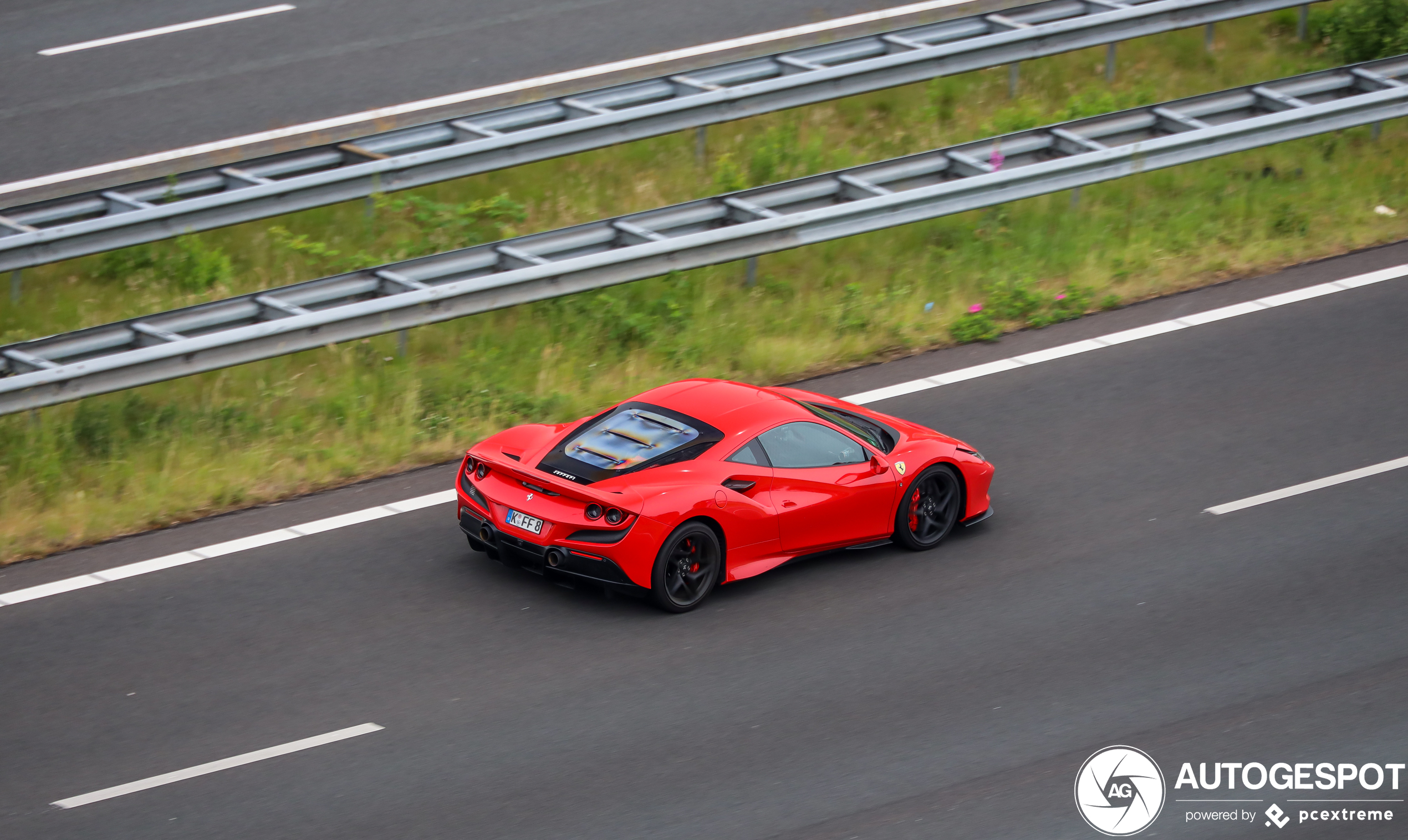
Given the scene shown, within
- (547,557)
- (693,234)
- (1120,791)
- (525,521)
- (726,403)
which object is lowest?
(1120,791)

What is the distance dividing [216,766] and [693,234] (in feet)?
22.8

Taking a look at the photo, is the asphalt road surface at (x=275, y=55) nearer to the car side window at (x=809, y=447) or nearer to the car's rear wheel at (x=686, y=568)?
the car side window at (x=809, y=447)

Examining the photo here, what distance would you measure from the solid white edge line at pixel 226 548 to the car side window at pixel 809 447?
2546 millimetres

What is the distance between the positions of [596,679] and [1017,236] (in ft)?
26.6

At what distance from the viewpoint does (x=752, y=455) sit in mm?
10062

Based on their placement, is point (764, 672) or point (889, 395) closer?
point (764, 672)

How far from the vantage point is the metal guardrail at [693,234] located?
12.0m

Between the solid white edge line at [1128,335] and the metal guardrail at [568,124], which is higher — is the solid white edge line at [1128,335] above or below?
below

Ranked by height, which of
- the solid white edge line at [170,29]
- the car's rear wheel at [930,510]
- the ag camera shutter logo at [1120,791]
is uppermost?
the solid white edge line at [170,29]

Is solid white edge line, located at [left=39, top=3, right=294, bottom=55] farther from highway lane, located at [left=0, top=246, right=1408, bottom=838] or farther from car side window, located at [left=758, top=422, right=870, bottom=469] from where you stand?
car side window, located at [left=758, top=422, right=870, bottom=469]

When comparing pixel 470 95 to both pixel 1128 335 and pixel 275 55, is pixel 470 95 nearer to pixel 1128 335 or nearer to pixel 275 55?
pixel 275 55

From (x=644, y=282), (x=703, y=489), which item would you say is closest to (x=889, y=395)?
(x=644, y=282)

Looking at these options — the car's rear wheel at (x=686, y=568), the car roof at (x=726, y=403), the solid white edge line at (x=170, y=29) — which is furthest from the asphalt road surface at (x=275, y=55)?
the car's rear wheel at (x=686, y=568)

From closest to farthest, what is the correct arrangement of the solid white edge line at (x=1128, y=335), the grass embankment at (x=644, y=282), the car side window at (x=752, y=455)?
the car side window at (x=752, y=455), the grass embankment at (x=644, y=282), the solid white edge line at (x=1128, y=335)
